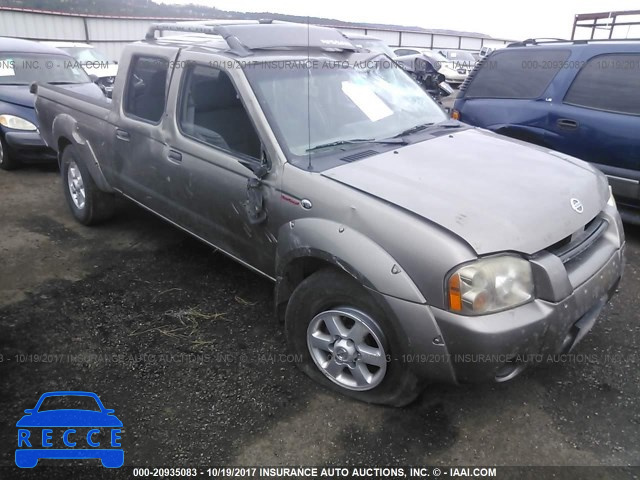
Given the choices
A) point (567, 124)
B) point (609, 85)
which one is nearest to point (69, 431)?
point (567, 124)

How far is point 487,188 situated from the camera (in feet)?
8.21

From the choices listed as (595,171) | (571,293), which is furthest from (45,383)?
(595,171)

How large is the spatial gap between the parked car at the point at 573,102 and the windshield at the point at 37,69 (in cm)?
580

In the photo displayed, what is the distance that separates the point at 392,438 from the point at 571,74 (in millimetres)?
4116

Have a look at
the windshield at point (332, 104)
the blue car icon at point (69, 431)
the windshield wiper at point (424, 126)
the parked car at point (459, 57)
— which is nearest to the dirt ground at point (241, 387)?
the blue car icon at point (69, 431)

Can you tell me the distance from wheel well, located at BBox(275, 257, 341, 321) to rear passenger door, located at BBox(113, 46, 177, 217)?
1.31 m

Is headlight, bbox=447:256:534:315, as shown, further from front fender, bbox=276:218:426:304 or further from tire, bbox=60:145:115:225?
tire, bbox=60:145:115:225

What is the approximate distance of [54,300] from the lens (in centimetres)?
367

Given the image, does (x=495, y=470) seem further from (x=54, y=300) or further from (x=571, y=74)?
(x=571, y=74)

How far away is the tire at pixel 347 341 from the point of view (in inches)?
95.2

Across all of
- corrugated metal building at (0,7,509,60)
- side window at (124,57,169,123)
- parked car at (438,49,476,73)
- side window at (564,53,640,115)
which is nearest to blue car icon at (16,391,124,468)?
side window at (124,57,169,123)

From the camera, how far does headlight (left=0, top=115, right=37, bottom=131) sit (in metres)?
6.47

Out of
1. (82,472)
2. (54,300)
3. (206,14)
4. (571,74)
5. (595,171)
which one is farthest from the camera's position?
(206,14)

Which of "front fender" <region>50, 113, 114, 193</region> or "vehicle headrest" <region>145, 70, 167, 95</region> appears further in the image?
"front fender" <region>50, 113, 114, 193</region>
